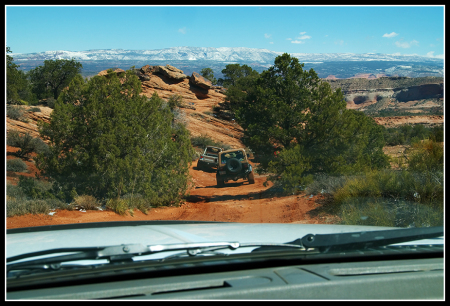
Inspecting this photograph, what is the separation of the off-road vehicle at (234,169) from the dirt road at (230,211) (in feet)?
1.40

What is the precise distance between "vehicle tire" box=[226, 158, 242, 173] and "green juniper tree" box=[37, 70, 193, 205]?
162 inches

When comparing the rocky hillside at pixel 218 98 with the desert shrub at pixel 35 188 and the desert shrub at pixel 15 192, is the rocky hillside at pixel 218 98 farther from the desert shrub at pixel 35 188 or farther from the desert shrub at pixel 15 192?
the desert shrub at pixel 15 192

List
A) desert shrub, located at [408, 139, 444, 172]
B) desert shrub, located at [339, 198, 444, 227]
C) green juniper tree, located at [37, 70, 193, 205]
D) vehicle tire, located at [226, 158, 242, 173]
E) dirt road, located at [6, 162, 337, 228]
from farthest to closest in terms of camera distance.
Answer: vehicle tire, located at [226, 158, 242, 173], green juniper tree, located at [37, 70, 193, 205], dirt road, located at [6, 162, 337, 228], desert shrub, located at [408, 139, 444, 172], desert shrub, located at [339, 198, 444, 227]

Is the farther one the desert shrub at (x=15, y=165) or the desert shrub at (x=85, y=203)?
the desert shrub at (x=15, y=165)

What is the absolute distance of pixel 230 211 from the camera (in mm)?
10906

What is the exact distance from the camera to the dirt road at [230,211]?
27.8ft

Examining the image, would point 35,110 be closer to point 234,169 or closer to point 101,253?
point 234,169

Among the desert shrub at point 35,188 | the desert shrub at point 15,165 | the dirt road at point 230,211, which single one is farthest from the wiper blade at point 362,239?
the desert shrub at point 15,165

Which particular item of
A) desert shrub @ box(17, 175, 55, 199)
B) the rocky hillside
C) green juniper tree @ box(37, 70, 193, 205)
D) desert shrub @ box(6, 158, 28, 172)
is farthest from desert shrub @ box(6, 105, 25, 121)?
desert shrub @ box(17, 175, 55, 199)

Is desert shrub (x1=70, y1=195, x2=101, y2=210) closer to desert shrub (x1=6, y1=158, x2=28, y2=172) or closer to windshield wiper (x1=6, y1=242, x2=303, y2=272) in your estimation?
desert shrub (x1=6, y1=158, x2=28, y2=172)

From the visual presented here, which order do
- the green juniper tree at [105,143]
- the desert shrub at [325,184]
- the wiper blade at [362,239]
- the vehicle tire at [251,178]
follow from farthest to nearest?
the vehicle tire at [251,178] → the desert shrub at [325,184] → the green juniper tree at [105,143] → the wiper blade at [362,239]

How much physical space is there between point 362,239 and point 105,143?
8.60 metres

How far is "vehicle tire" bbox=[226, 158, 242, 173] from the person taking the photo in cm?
1466

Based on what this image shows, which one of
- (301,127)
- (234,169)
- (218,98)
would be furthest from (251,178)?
(218,98)
